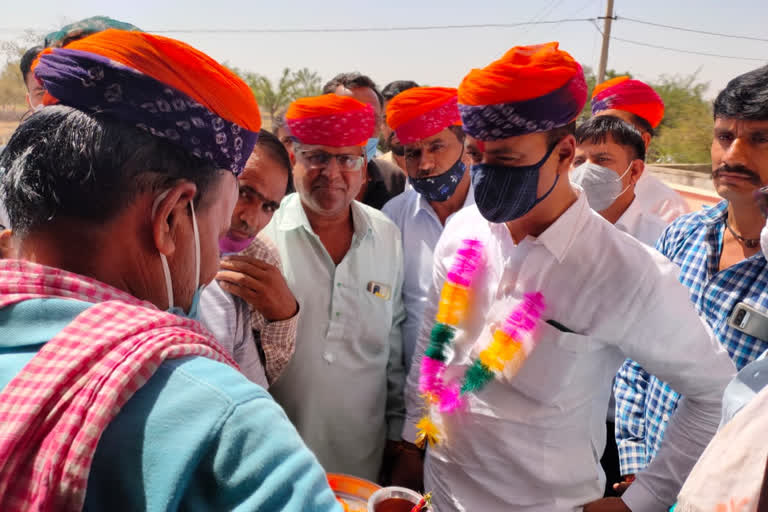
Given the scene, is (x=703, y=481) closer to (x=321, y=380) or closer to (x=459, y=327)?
(x=459, y=327)

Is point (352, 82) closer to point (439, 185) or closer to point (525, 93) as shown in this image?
point (439, 185)

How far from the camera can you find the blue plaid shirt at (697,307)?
73.7 inches

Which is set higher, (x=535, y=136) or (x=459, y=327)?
(x=535, y=136)

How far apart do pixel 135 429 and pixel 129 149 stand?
1.48ft

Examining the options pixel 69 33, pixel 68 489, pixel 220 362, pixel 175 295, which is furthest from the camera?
pixel 69 33

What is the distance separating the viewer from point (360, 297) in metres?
2.51

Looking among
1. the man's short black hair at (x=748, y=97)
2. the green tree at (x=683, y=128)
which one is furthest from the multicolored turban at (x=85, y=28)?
the green tree at (x=683, y=128)

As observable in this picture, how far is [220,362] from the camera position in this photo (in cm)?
74

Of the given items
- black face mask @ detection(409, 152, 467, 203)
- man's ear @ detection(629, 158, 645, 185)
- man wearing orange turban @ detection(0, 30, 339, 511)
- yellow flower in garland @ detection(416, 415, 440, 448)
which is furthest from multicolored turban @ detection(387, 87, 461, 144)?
man wearing orange turban @ detection(0, 30, 339, 511)

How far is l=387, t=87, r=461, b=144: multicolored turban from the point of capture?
3260 millimetres

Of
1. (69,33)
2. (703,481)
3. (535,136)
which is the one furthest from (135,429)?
(69,33)

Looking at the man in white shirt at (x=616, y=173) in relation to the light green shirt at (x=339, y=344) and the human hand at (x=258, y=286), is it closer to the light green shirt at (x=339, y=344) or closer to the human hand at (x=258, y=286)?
the light green shirt at (x=339, y=344)

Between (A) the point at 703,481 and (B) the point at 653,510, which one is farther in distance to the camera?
(B) the point at 653,510

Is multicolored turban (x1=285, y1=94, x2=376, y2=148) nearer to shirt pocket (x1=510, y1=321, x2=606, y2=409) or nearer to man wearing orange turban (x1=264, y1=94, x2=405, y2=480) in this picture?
man wearing orange turban (x1=264, y1=94, x2=405, y2=480)
